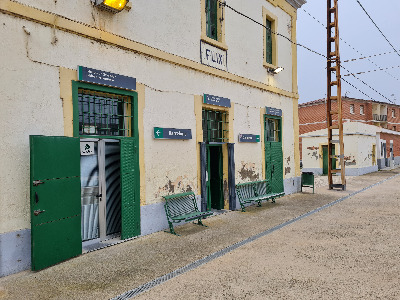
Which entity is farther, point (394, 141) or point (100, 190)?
point (394, 141)

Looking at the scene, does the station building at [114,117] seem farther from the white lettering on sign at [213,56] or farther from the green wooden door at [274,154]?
the green wooden door at [274,154]

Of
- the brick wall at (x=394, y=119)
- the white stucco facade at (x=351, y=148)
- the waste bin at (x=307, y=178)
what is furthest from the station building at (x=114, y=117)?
the brick wall at (x=394, y=119)

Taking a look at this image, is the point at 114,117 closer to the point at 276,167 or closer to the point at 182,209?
the point at 182,209

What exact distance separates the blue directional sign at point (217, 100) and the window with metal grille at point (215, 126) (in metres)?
0.33

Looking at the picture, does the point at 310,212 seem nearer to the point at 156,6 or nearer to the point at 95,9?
the point at 156,6

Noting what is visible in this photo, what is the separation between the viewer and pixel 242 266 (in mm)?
4777

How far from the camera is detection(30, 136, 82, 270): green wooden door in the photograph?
473 centimetres

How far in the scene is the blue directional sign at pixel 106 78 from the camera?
5.63m

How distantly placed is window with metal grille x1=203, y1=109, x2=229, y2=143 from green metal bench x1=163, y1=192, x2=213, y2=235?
2.03 m

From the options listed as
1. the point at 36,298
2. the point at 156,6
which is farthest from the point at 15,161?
the point at 156,6

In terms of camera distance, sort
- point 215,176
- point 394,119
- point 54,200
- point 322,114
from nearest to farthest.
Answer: point 54,200
point 215,176
point 322,114
point 394,119

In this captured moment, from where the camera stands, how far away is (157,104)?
716 cm

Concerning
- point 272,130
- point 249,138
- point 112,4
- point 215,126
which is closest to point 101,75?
point 112,4

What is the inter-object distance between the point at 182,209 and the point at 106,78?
3678 millimetres
